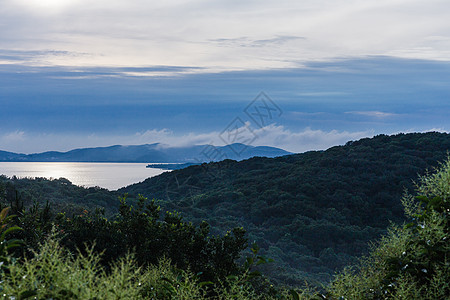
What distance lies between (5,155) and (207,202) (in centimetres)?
9108

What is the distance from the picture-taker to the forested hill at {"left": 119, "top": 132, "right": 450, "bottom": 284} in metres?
27.6

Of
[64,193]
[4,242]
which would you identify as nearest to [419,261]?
[4,242]

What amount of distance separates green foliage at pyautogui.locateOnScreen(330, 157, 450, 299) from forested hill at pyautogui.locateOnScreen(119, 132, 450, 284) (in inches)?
588

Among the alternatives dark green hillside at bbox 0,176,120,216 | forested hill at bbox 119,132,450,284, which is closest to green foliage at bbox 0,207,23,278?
forested hill at bbox 119,132,450,284

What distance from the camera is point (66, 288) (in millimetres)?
2227

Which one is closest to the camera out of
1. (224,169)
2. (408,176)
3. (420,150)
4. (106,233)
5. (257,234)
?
(106,233)

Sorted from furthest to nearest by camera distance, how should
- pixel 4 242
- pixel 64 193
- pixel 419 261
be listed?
pixel 64 193, pixel 419 261, pixel 4 242

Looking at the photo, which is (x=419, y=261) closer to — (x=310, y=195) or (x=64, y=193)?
(x=64, y=193)

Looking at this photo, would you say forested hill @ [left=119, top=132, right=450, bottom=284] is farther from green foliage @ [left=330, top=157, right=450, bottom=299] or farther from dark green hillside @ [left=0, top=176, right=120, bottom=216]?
green foliage @ [left=330, top=157, right=450, bottom=299]

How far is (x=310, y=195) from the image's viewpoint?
3659cm

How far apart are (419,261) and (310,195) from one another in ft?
110

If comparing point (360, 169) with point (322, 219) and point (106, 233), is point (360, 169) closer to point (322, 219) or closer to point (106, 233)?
point (322, 219)


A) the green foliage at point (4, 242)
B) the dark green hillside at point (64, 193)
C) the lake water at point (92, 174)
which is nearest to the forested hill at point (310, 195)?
the dark green hillside at point (64, 193)

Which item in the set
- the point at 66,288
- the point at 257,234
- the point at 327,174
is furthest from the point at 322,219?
the point at 66,288
